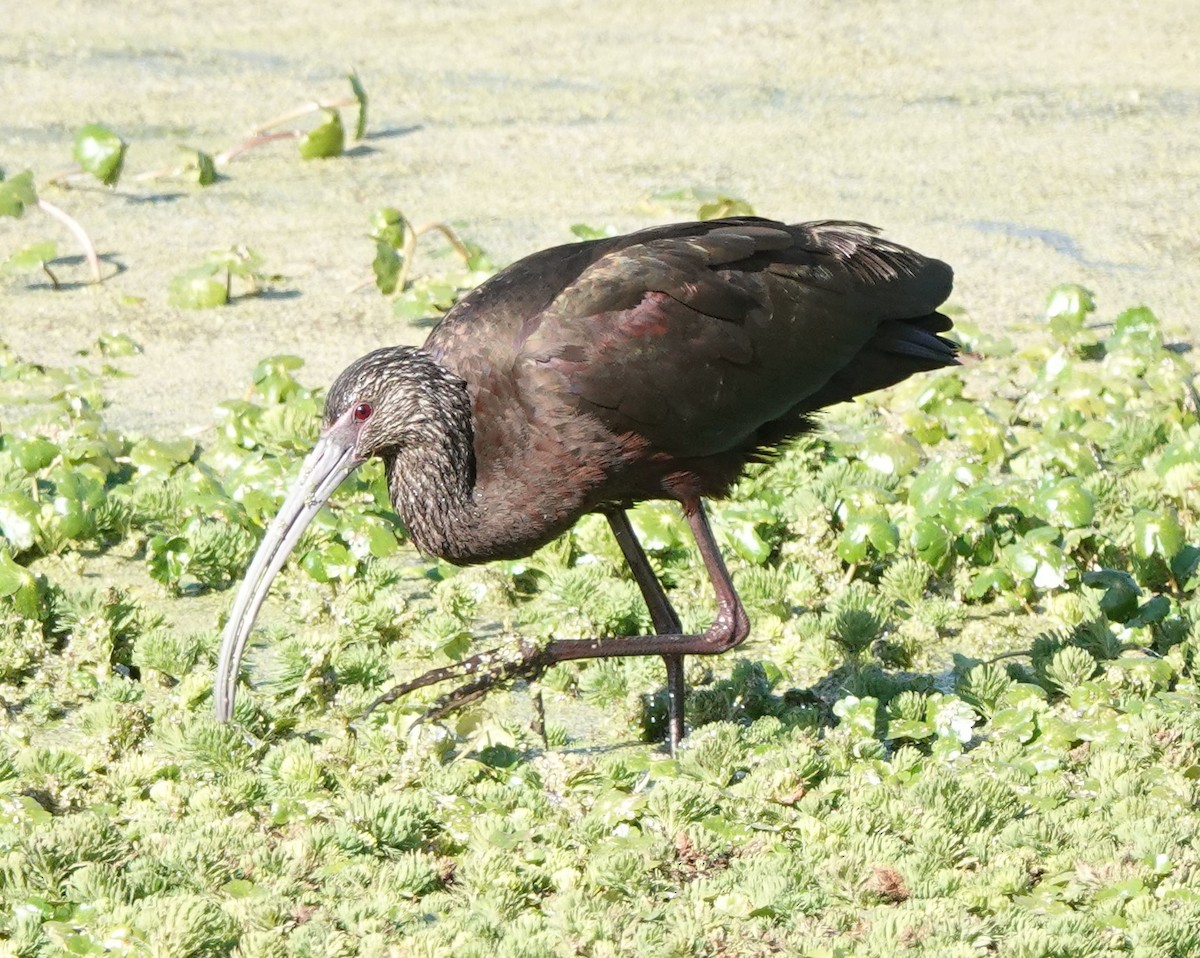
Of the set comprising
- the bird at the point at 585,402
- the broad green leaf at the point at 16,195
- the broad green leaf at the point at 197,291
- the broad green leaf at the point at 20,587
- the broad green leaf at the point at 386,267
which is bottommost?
the broad green leaf at the point at 197,291

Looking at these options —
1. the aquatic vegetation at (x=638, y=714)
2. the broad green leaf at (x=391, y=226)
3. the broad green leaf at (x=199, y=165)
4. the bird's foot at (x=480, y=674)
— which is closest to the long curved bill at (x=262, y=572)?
the aquatic vegetation at (x=638, y=714)

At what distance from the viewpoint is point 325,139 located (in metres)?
9.39

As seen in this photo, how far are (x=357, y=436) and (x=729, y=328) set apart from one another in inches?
39.9

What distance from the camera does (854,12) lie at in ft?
40.5

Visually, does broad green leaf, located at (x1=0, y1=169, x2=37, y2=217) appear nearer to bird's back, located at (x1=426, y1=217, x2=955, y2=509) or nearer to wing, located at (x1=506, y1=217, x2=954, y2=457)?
bird's back, located at (x1=426, y1=217, x2=955, y2=509)

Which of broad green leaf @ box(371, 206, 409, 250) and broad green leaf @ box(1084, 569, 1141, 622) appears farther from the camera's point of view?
broad green leaf @ box(371, 206, 409, 250)

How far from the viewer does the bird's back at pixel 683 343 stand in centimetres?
438

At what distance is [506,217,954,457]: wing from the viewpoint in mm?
4398

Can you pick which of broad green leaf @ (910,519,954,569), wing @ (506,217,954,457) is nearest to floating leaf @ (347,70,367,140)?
wing @ (506,217,954,457)

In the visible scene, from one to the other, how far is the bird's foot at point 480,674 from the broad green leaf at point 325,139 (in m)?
5.46

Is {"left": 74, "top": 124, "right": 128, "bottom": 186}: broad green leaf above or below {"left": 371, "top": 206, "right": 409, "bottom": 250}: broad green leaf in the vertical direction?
above

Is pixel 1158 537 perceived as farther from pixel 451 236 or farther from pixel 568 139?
pixel 568 139

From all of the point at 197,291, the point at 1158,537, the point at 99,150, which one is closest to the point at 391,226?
the point at 197,291

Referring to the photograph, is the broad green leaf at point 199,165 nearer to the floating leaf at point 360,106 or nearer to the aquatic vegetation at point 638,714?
the floating leaf at point 360,106
